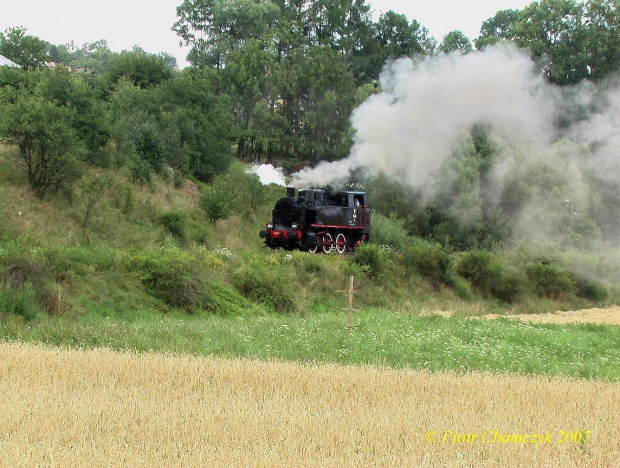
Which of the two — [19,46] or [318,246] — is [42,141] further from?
[19,46]

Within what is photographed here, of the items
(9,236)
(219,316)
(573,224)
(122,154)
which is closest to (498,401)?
(219,316)

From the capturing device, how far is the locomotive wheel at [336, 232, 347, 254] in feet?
125

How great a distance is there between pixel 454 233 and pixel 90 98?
27.9 metres

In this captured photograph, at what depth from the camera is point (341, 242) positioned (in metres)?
38.4

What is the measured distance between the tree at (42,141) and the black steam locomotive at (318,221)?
11.0m

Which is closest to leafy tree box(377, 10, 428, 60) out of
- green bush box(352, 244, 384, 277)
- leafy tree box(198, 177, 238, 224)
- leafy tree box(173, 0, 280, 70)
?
leafy tree box(173, 0, 280, 70)

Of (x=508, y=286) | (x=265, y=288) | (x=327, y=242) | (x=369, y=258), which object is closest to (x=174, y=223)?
(x=327, y=242)

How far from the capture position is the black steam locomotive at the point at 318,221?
36.3m

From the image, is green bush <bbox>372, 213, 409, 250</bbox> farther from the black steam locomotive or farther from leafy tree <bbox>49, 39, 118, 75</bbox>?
leafy tree <bbox>49, 39, 118, 75</bbox>

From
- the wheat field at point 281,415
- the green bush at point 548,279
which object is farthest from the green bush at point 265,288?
→ the green bush at point 548,279

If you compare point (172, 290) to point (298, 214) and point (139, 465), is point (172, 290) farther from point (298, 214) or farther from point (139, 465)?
point (139, 465)

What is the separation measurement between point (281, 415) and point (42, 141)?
28.6m

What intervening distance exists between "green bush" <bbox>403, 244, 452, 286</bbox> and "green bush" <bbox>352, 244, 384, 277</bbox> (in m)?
3.06

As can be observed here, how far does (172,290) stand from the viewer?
25641 mm
